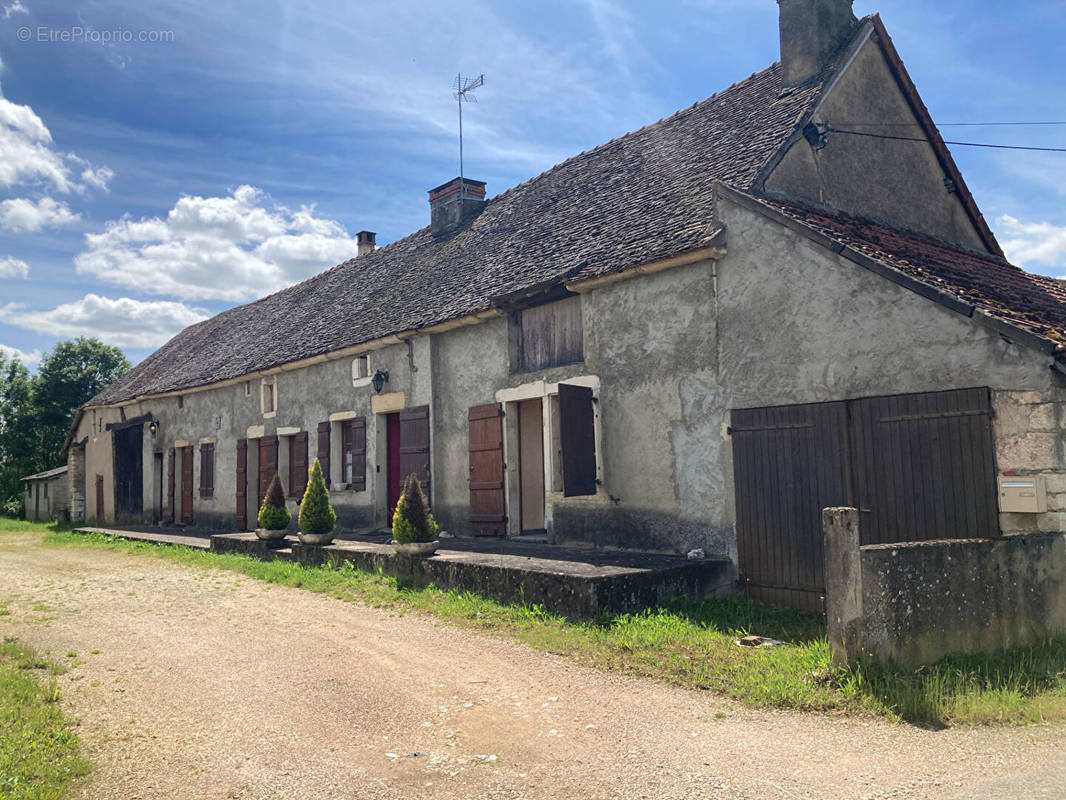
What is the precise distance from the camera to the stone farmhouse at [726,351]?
6.88m

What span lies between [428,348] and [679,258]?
16.8 feet

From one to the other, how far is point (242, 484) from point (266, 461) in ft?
3.69

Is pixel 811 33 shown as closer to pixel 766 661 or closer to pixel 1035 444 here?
pixel 1035 444

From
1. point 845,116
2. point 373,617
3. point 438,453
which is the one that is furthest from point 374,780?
point 845,116

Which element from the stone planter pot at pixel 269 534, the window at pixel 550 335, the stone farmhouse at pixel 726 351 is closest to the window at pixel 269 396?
the stone farmhouse at pixel 726 351

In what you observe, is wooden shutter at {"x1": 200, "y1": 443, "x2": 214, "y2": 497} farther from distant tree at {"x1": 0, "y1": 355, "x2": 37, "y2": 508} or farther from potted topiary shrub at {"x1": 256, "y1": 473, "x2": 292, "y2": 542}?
distant tree at {"x1": 0, "y1": 355, "x2": 37, "y2": 508}

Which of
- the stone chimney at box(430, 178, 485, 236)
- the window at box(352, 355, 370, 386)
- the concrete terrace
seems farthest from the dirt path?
the stone chimney at box(430, 178, 485, 236)

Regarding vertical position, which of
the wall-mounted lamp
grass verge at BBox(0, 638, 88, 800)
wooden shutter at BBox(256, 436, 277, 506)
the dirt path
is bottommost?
the dirt path

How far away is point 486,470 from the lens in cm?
1170

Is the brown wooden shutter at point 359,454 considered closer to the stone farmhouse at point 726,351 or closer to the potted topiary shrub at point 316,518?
the stone farmhouse at point 726,351

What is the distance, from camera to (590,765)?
427 centimetres

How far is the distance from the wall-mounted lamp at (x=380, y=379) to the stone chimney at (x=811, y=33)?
7510 millimetres

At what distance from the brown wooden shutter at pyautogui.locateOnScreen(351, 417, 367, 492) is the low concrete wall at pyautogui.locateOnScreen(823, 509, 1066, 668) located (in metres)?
10.0

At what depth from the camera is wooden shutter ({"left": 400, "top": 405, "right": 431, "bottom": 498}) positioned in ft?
41.7
